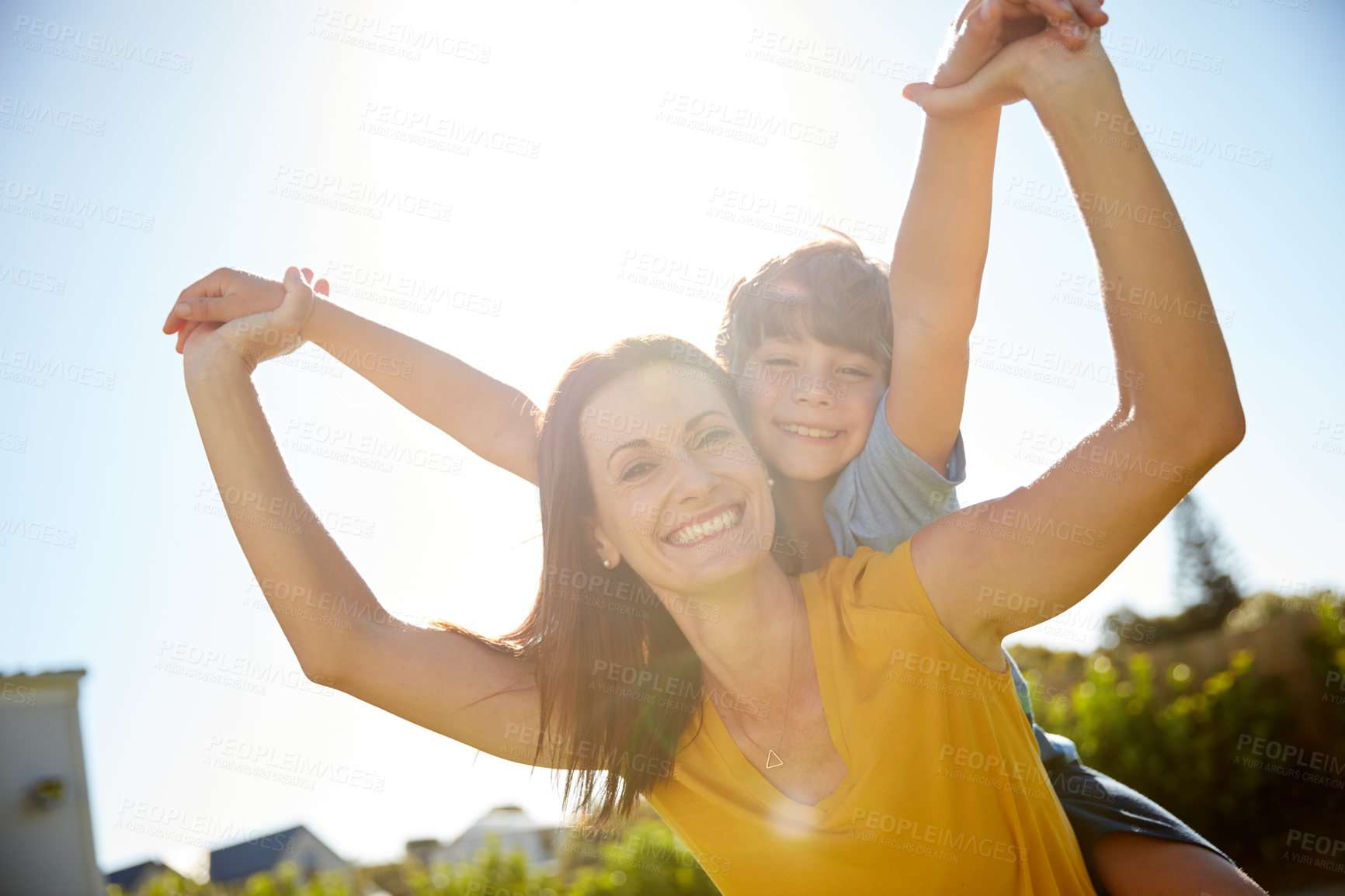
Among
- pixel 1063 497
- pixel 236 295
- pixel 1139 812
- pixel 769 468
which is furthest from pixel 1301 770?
pixel 236 295

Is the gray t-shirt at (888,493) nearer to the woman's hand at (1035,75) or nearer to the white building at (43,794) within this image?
the woman's hand at (1035,75)

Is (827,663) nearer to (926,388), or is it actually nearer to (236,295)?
(926,388)

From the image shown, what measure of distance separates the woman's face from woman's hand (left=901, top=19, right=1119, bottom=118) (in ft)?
3.51

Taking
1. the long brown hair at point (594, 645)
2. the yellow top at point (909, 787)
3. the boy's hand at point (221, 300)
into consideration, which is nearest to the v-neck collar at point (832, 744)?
the yellow top at point (909, 787)

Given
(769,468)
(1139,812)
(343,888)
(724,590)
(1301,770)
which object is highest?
(769,468)

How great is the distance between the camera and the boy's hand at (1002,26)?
5.45 feet

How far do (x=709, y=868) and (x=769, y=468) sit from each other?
4.27ft

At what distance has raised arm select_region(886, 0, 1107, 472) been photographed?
184 cm

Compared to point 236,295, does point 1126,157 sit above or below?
below

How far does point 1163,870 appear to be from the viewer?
237 cm

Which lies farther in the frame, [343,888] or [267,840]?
[267,840]

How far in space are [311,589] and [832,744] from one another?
1.46 m

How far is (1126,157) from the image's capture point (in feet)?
5.17

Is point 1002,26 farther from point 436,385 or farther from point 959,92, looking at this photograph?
point 436,385
